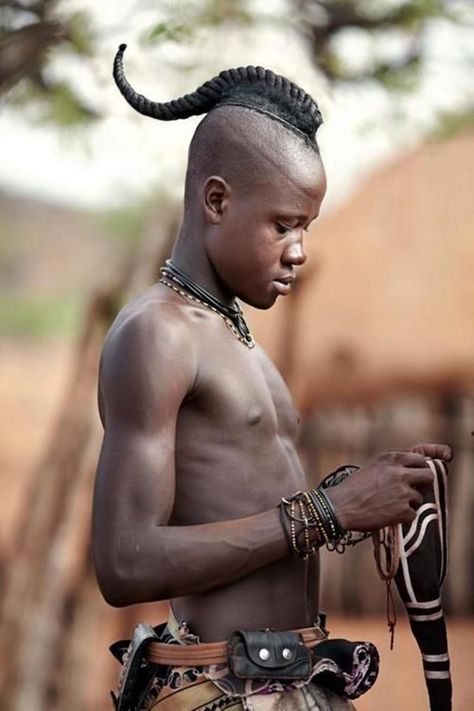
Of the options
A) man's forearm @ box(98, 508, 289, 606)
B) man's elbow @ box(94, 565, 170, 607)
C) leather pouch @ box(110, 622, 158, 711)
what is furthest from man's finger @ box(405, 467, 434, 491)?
leather pouch @ box(110, 622, 158, 711)

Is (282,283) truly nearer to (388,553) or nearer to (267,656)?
(388,553)

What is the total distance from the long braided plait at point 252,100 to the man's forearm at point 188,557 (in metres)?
0.82

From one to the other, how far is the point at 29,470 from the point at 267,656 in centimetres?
2010

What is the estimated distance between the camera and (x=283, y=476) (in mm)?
3021

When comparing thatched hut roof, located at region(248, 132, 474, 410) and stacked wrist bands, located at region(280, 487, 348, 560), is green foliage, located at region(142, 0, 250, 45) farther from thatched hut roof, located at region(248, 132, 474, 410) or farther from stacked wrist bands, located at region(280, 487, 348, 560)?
thatched hut roof, located at region(248, 132, 474, 410)

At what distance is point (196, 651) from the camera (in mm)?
Answer: 2900

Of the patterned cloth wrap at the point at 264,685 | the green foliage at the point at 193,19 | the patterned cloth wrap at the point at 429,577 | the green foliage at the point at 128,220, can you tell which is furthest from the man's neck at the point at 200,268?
the green foliage at the point at 128,220

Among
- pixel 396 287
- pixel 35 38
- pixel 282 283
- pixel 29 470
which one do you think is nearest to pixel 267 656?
pixel 282 283

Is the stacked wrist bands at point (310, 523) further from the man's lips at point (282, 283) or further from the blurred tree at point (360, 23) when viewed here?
the blurred tree at point (360, 23)

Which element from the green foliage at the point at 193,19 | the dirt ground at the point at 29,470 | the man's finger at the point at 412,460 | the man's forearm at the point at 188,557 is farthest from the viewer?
the dirt ground at the point at 29,470

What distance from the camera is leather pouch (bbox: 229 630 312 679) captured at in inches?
112

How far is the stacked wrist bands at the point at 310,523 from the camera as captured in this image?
9.20 ft

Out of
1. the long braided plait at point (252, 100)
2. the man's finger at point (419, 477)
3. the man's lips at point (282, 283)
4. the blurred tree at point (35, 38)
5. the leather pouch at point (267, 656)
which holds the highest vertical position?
the blurred tree at point (35, 38)

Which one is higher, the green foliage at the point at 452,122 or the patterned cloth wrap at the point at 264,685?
the green foliage at the point at 452,122
